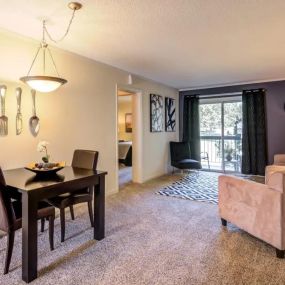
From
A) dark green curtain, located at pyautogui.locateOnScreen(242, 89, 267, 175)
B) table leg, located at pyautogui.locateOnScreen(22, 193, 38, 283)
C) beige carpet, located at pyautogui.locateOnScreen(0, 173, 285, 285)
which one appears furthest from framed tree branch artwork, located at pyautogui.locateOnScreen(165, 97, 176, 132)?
table leg, located at pyautogui.locateOnScreen(22, 193, 38, 283)

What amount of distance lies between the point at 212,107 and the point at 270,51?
2.90m

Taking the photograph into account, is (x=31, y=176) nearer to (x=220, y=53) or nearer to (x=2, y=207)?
(x=2, y=207)

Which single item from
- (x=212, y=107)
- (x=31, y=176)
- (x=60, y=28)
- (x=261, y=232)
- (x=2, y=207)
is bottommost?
(x=261, y=232)

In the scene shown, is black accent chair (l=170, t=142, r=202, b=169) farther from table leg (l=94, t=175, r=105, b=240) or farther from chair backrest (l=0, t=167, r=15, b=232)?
chair backrest (l=0, t=167, r=15, b=232)

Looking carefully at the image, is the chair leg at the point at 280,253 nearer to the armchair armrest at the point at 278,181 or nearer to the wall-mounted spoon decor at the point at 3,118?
the armchair armrest at the point at 278,181

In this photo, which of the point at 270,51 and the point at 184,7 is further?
the point at 270,51

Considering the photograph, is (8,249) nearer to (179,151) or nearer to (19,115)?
(19,115)

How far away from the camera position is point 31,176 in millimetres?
2316


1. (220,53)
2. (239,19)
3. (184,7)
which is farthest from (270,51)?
(184,7)

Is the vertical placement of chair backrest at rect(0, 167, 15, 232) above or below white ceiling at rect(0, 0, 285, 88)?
below

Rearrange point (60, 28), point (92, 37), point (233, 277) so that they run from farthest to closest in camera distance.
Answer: point (92, 37), point (60, 28), point (233, 277)

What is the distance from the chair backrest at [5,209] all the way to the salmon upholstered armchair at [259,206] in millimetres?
2158

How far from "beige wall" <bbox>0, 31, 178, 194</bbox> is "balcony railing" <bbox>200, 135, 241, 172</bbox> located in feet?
7.79

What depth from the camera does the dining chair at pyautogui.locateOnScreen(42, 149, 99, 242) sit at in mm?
2438
